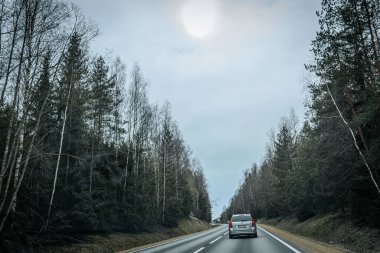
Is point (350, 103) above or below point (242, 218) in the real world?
above

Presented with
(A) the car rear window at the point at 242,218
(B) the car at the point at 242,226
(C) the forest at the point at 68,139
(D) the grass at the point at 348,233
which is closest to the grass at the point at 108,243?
(C) the forest at the point at 68,139

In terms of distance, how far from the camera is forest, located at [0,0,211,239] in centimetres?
1229

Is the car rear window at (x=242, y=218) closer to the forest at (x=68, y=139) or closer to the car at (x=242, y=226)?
the car at (x=242, y=226)

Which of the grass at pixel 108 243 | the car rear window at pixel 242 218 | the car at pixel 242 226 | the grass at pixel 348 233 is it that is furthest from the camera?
the car rear window at pixel 242 218

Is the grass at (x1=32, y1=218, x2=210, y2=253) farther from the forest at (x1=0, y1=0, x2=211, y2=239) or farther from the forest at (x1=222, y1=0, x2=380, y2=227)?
the forest at (x1=222, y1=0, x2=380, y2=227)

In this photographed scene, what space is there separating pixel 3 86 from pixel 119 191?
18526 mm

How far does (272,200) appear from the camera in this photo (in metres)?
64.3

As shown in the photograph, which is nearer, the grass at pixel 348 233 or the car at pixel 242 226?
the grass at pixel 348 233

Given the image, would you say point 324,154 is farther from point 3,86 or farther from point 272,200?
point 272,200

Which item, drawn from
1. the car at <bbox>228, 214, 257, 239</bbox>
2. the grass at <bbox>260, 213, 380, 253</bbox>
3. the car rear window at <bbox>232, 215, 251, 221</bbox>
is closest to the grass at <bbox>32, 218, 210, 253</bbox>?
the car at <bbox>228, 214, 257, 239</bbox>

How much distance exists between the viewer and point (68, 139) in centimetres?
2320

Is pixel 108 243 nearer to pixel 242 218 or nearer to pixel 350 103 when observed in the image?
pixel 242 218

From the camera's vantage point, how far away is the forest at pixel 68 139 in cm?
1229

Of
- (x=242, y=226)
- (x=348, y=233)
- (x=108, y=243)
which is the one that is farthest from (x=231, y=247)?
(x=348, y=233)
